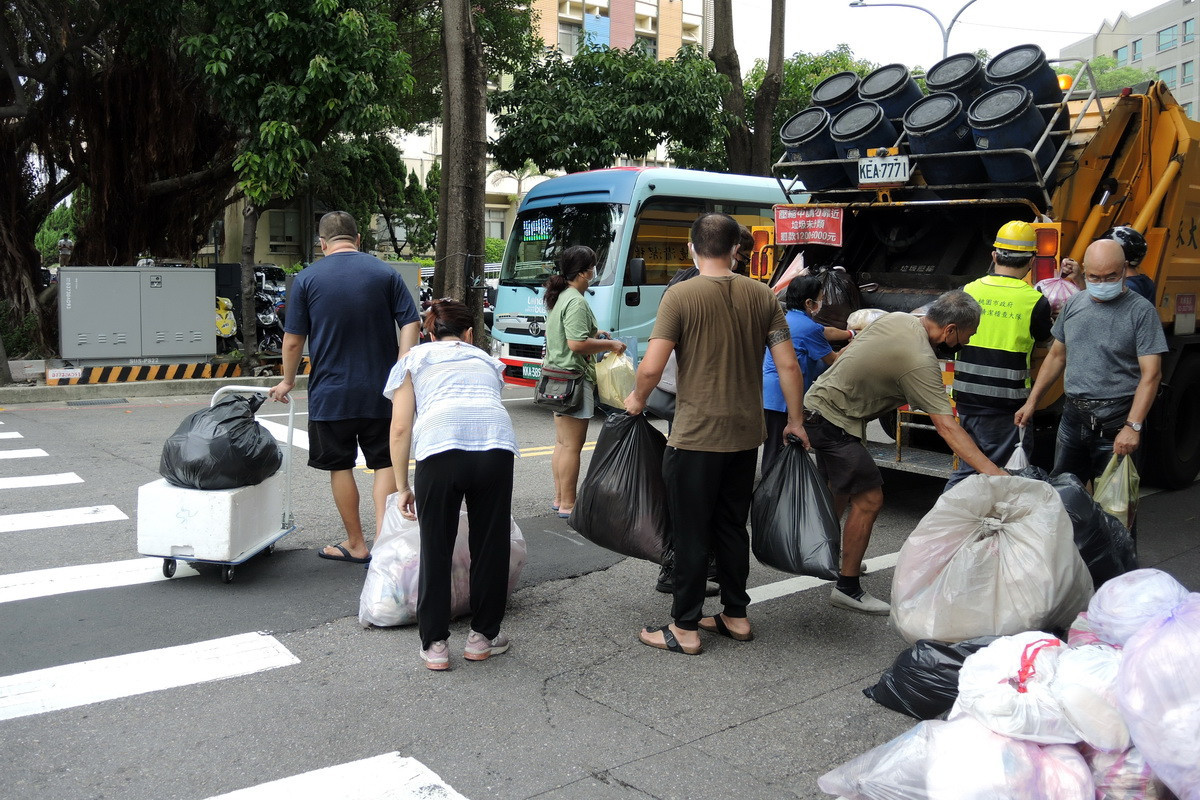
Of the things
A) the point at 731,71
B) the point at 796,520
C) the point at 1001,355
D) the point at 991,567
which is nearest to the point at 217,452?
the point at 796,520

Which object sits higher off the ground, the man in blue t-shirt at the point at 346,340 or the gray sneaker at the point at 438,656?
the man in blue t-shirt at the point at 346,340

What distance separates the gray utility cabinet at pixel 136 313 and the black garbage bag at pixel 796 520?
1091 centimetres

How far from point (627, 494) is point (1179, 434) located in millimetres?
5011

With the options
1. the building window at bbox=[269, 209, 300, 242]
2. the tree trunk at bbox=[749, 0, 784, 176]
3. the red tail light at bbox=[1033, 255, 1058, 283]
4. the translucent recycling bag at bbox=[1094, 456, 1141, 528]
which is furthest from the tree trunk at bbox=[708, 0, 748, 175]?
the building window at bbox=[269, 209, 300, 242]

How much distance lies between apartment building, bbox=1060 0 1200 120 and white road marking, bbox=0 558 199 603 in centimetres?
8361

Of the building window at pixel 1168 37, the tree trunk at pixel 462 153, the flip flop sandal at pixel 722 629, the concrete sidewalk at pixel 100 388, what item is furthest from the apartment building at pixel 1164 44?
the flip flop sandal at pixel 722 629

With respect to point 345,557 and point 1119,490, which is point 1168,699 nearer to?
point 1119,490

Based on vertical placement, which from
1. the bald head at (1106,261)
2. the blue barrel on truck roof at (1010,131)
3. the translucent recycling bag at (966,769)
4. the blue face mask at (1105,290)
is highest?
the blue barrel on truck roof at (1010,131)

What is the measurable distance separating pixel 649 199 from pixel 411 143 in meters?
33.4

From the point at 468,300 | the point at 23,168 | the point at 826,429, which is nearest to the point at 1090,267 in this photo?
the point at 826,429

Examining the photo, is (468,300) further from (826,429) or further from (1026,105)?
(826,429)

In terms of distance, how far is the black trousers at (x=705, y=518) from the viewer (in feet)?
13.8

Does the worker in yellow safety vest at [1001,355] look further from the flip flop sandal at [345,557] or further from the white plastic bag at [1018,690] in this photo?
the flip flop sandal at [345,557]

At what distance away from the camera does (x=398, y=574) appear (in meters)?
4.56
